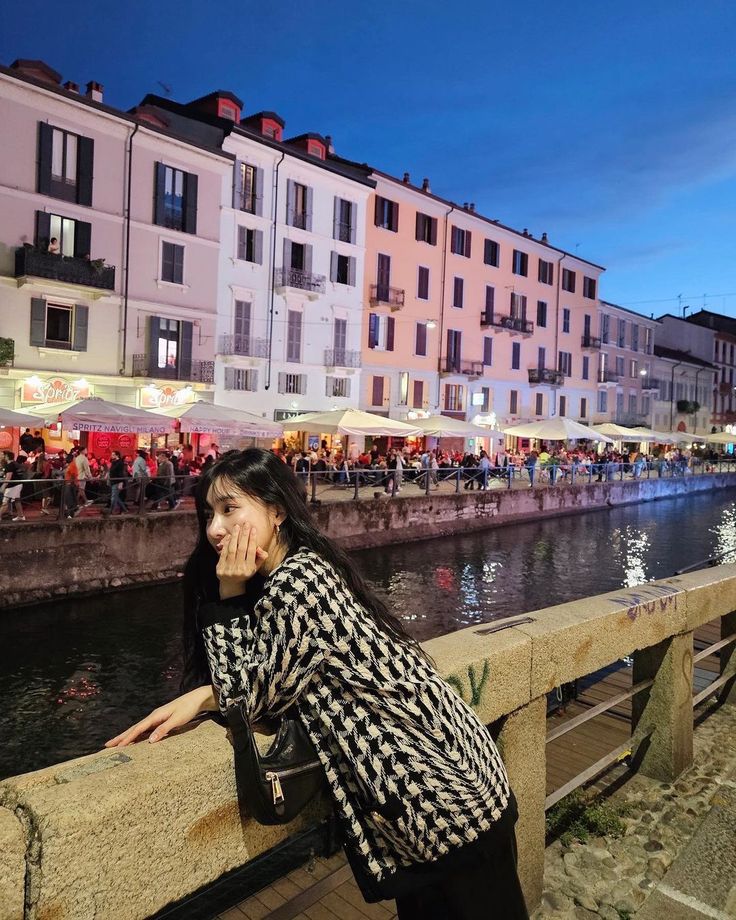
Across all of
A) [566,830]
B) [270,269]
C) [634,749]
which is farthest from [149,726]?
[270,269]

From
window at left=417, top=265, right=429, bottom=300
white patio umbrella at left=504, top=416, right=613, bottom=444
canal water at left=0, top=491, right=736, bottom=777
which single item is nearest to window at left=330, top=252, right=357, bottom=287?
window at left=417, top=265, right=429, bottom=300

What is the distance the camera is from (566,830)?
331 centimetres

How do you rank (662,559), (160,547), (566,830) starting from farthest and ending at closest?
(662,559)
(160,547)
(566,830)

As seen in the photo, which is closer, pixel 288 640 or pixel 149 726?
pixel 288 640

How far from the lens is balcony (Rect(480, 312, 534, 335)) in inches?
1576

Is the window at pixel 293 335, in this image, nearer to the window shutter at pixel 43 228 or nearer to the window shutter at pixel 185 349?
the window shutter at pixel 185 349

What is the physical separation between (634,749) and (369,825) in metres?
2.71

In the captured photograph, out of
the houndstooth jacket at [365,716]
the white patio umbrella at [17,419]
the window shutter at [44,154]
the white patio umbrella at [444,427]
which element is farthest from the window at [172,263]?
the houndstooth jacket at [365,716]

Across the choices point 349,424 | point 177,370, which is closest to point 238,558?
point 349,424

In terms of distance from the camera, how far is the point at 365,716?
1602 mm

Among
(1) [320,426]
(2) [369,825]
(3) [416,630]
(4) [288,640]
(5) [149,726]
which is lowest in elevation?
(3) [416,630]

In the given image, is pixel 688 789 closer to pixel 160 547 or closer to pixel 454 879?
pixel 454 879

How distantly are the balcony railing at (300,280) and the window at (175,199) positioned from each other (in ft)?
13.3

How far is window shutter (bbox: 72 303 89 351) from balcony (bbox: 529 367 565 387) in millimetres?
27521
